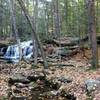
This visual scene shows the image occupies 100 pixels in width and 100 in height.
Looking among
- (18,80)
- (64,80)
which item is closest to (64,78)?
(64,80)

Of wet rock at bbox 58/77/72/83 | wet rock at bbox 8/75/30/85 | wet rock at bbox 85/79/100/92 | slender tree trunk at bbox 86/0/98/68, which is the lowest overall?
wet rock at bbox 8/75/30/85

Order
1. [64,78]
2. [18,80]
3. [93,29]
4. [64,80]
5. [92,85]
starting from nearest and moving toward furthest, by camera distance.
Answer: [92,85] < [64,80] < [64,78] < [18,80] < [93,29]

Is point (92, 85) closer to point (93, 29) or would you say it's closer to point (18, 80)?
point (93, 29)

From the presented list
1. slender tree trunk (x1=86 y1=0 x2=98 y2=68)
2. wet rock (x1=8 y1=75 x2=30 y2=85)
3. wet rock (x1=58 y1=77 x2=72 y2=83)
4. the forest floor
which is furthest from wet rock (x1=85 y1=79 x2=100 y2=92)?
wet rock (x1=8 y1=75 x2=30 y2=85)

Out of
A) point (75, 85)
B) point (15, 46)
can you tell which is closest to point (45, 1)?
point (15, 46)

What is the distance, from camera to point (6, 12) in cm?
4728

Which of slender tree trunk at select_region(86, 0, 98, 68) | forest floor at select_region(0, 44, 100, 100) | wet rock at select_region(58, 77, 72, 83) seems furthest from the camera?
slender tree trunk at select_region(86, 0, 98, 68)

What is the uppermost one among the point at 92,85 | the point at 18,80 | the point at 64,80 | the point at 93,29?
the point at 93,29

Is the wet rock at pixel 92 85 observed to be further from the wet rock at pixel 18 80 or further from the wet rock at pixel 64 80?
the wet rock at pixel 18 80

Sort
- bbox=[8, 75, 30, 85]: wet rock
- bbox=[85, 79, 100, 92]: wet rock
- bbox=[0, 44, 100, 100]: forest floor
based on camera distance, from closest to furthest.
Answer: bbox=[85, 79, 100, 92]: wet rock → bbox=[0, 44, 100, 100]: forest floor → bbox=[8, 75, 30, 85]: wet rock

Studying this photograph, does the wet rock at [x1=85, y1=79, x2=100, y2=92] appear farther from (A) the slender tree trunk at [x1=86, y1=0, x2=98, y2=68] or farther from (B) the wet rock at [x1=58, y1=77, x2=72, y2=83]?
(A) the slender tree trunk at [x1=86, y1=0, x2=98, y2=68]

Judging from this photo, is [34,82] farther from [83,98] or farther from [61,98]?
[83,98]

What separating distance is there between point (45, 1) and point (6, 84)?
33.4 meters

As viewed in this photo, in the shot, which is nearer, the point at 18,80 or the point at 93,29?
the point at 18,80
